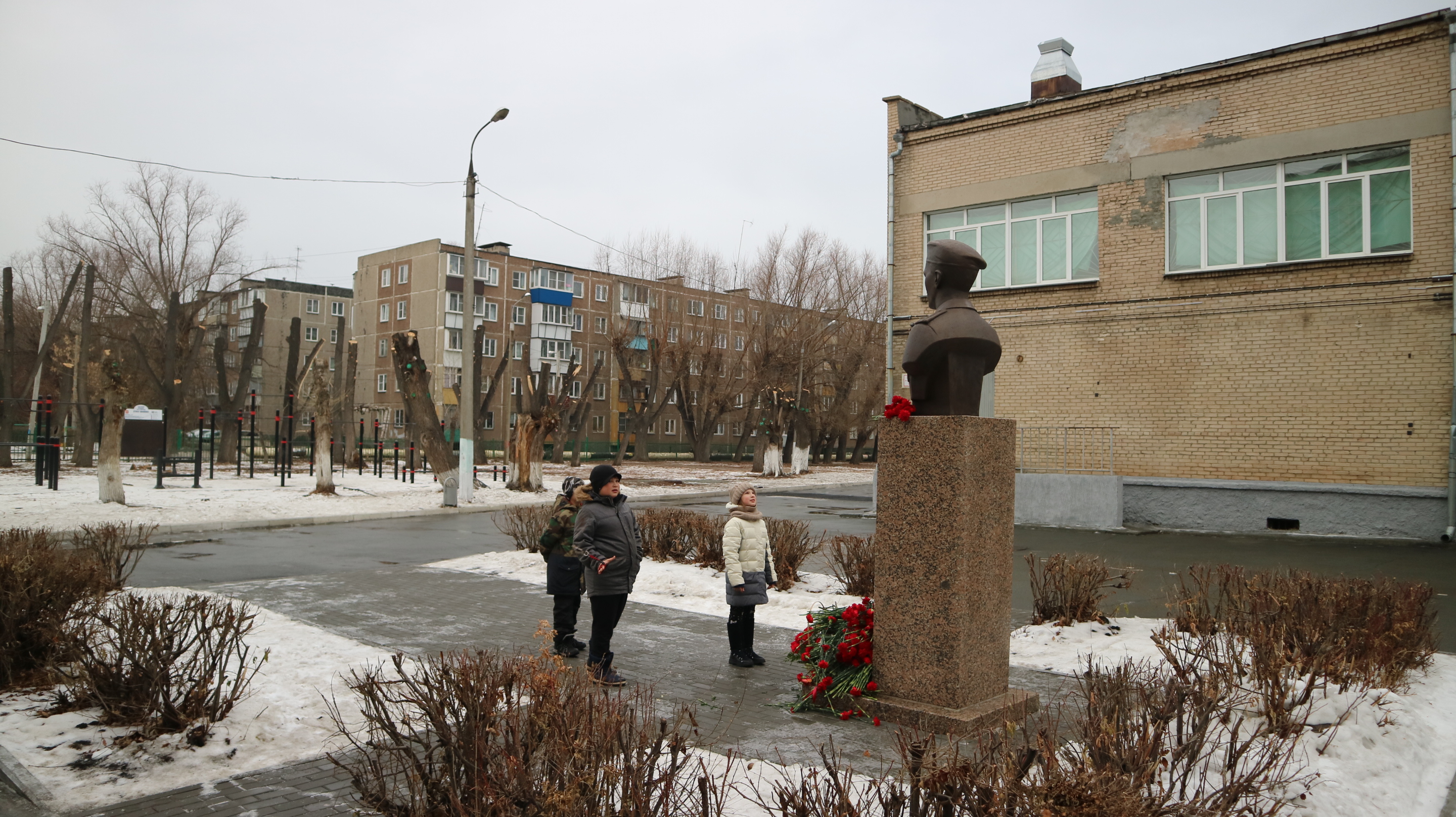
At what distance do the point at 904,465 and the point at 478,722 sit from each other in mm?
2915

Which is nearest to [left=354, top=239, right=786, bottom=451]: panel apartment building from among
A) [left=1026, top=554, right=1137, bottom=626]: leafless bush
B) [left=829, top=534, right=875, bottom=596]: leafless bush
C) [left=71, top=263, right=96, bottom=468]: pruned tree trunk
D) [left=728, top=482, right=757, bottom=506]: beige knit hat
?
[left=71, top=263, right=96, bottom=468]: pruned tree trunk

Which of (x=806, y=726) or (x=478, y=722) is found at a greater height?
(x=478, y=722)

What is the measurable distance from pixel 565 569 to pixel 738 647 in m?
1.38

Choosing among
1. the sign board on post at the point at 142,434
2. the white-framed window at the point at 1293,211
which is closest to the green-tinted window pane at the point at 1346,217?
the white-framed window at the point at 1293,211

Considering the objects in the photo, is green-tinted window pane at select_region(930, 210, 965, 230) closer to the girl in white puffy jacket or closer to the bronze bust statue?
the girl in white puffy jacket

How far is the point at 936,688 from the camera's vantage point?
5.24 m

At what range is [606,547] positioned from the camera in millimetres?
6430

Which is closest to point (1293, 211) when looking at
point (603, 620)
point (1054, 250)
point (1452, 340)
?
point (1452, 340)

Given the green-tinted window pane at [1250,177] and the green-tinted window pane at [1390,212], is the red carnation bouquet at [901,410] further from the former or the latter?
the green-tinted window pane at [1250,177]

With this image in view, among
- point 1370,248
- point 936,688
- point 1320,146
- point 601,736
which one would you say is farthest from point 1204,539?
point 601,736

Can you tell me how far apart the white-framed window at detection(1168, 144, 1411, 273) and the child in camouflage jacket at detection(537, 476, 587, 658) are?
14.5m

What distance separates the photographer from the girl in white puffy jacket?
22.0 ft

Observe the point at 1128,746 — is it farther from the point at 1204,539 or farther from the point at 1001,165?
the point at 1001,165

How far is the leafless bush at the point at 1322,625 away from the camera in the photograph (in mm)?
5023
